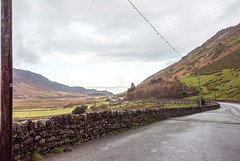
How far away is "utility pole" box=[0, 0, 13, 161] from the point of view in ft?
15.1

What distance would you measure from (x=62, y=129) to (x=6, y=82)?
288 cm

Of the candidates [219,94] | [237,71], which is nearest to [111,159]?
[219,94]

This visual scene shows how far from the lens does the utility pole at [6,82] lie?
4617mm

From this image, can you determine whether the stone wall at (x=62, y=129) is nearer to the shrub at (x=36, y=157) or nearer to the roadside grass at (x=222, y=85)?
the shrub at (x=36, y=157)

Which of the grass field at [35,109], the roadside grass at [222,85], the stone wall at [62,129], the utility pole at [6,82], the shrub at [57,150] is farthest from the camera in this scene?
the roadside grass at [222,85]

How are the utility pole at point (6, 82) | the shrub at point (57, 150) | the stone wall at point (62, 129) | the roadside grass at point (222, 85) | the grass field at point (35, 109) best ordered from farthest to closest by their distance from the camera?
the roadside grass at point (222, 85) < the grass field at point (35, 109) < the shrub at point (57, 150) < the stone wall at point (62, 129) < the utility pole at point (6, 82)

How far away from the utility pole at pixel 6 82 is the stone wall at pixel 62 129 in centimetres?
42

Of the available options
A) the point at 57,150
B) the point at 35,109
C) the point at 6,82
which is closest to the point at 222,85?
the point at 35,109

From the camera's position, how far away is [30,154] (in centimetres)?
555

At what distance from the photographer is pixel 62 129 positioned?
6.90 m

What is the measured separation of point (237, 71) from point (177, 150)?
127525 millimetres

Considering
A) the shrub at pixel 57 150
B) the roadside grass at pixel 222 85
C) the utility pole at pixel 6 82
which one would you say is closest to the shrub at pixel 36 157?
the shrub at pixel 57 150

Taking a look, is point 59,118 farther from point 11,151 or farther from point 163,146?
point 163,146

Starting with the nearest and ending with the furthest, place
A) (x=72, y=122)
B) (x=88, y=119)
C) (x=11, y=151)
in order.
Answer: (x=11, y=151) < (x=72, y=122) < (x=88, y=119)
